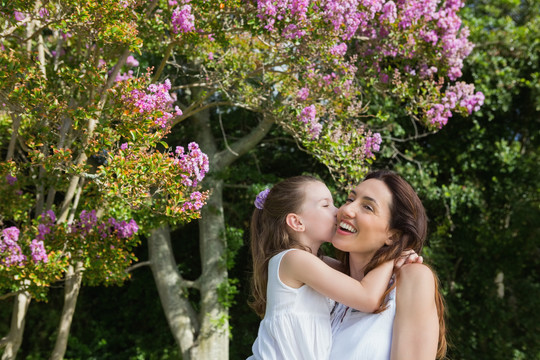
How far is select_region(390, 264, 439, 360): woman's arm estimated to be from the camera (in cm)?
204

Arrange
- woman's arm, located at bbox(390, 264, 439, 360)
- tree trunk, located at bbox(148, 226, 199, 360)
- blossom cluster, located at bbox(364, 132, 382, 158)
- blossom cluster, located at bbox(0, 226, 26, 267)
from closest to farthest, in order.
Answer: woman's arm, located at bbox(390, 264, 439, 360) < blossom cluster, located at bbox(0, 226, 26, 267) < blossom cluster, located at bbox(364, 132, 382, 158) < tree trunk, located at bbox(148, 226, 199, 360)

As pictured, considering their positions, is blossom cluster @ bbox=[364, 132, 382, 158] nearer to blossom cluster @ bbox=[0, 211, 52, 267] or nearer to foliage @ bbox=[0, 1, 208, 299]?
foliage @ bbox=[0, 1, 208, 299]

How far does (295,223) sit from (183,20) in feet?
6.68

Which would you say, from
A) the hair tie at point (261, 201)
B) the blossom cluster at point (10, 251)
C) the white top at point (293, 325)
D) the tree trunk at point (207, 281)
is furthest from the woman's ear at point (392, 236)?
the tree trunk at point (207, 281)

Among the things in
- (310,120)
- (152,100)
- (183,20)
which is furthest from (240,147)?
(152,100)

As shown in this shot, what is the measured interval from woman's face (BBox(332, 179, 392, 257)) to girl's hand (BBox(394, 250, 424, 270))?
0.30ft

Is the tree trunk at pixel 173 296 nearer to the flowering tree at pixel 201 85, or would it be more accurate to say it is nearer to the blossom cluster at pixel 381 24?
the flowering tree at pixel 201 85

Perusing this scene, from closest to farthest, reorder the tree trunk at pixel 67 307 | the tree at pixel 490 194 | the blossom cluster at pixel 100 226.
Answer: the blossom cluster at pixel 100 226 → the tree trunk at pixel 67 307 → the tree at pixel 490 194

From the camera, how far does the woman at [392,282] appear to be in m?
2.06

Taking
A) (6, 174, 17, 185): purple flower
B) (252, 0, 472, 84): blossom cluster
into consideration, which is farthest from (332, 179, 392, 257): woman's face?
(6, 174, 17, 185): purple flower

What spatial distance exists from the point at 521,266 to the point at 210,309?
366 cm

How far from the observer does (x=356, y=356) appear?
2.09 m

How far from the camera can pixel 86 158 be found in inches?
154

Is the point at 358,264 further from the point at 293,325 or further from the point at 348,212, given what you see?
the point at 293,325
